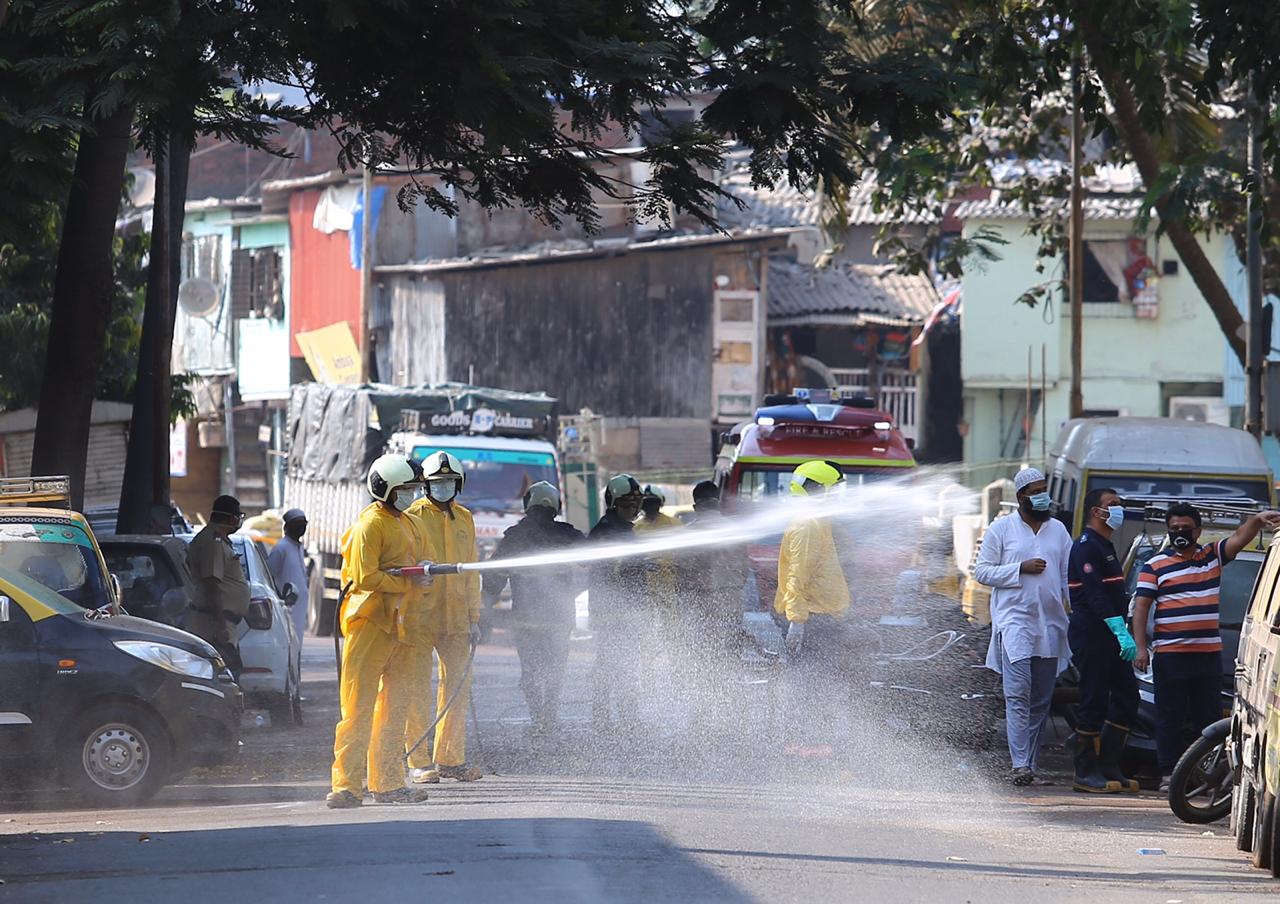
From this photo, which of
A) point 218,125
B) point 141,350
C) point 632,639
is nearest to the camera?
point 218,125

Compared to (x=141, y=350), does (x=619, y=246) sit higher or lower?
higher

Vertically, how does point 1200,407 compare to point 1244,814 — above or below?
above

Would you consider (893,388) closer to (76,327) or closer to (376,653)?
(76,327)

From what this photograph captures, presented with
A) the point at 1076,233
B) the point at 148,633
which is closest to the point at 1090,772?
the point at 148,633

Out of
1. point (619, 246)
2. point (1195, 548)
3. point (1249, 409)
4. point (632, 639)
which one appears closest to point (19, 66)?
point (632, 639)

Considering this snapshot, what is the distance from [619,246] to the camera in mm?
37469

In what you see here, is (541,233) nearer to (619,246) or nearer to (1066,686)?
(619,246)

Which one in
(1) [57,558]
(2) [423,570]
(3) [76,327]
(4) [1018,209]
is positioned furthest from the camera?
(4) [1018,209]

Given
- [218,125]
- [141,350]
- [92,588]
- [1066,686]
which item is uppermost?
[218,125]

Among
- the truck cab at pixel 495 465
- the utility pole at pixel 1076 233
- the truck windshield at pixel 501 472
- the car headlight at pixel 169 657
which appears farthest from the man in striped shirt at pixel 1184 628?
the truck windshield at pixel 501 472

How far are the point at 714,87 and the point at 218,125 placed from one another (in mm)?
3223

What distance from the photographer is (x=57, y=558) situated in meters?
11.3

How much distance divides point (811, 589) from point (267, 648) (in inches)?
176

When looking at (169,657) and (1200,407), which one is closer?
(169,657)
